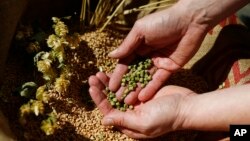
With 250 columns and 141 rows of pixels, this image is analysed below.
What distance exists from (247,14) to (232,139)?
92 cm

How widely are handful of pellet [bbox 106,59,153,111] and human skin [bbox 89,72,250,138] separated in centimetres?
9

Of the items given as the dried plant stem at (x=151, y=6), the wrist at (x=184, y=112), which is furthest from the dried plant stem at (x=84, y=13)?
the wrist at (x=184, y=112)

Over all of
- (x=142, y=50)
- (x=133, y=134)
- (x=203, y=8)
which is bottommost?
(x=133, y=134)

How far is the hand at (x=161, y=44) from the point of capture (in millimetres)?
2305

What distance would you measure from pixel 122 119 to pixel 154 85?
10.2 inches

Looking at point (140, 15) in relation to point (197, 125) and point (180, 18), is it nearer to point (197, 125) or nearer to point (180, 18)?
point (180, 18)

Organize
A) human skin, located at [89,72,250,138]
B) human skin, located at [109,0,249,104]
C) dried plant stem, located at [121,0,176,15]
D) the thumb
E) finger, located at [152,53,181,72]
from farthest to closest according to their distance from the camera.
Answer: dried plant stem, located at [121,0,176,15]
finger, located at [152,53,181,72]
human skin, located at [109,0,249,104]
the thumb
human skin, located at [89,72,250,138]

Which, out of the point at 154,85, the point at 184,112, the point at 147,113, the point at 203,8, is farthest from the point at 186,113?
Result: the point at 203,8

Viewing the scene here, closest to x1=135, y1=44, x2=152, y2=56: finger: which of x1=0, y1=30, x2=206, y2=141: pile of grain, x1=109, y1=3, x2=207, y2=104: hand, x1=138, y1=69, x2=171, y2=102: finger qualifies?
x1=109, y1=3, x2=207, y2=104: hand

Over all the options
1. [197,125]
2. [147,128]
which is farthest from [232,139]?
[147,128]

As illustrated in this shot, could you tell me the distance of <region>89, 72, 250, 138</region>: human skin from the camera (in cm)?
210

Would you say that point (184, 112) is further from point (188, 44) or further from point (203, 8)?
point (203, 8)

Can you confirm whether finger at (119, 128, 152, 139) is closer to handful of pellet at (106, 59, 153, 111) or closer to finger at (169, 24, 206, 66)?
handful of pellet at (106, 59, 153, 111)

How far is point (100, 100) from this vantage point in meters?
2.34
